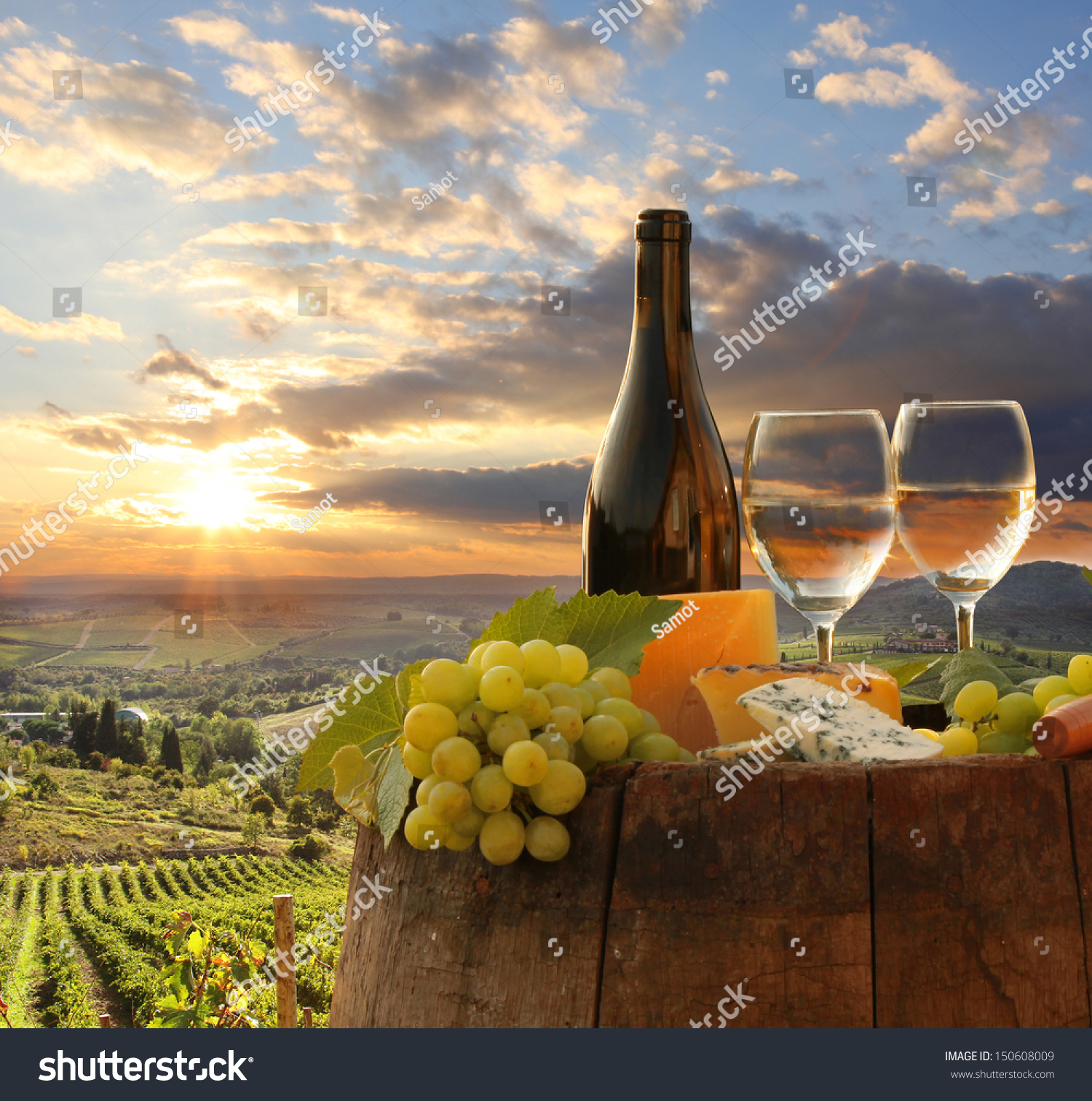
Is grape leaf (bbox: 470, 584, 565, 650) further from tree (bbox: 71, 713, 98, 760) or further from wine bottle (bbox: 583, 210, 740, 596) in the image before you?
tree (bbox: 71, 713, 98, 760)

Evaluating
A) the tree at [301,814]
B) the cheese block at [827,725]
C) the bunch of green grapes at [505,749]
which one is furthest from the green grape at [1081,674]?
the tree at [301,814]

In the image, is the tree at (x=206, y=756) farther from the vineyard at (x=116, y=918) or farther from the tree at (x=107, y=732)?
the vineyard at (x=116, y=918)

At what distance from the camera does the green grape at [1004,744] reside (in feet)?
3.31

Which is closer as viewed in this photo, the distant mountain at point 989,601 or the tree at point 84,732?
the distant mountain at point 989,601

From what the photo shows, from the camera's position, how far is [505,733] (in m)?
0.77

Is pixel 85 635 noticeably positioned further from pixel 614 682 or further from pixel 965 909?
pixel 965 909

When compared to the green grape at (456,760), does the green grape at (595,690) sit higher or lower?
higher

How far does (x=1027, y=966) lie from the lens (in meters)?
0.71

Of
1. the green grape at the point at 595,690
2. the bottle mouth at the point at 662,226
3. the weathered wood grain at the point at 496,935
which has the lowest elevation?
the weathered wood grain at the point at 496,935

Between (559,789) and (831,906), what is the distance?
0.23 metres

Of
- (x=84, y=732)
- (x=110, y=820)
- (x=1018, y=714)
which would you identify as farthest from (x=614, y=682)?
(x=110, y=820)

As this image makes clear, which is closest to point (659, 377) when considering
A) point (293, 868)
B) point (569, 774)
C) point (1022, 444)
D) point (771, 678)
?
point (1022, 444)

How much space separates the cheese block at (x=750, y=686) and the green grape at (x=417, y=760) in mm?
343

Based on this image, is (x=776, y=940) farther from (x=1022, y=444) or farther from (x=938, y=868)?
(x=1022, y=444)
